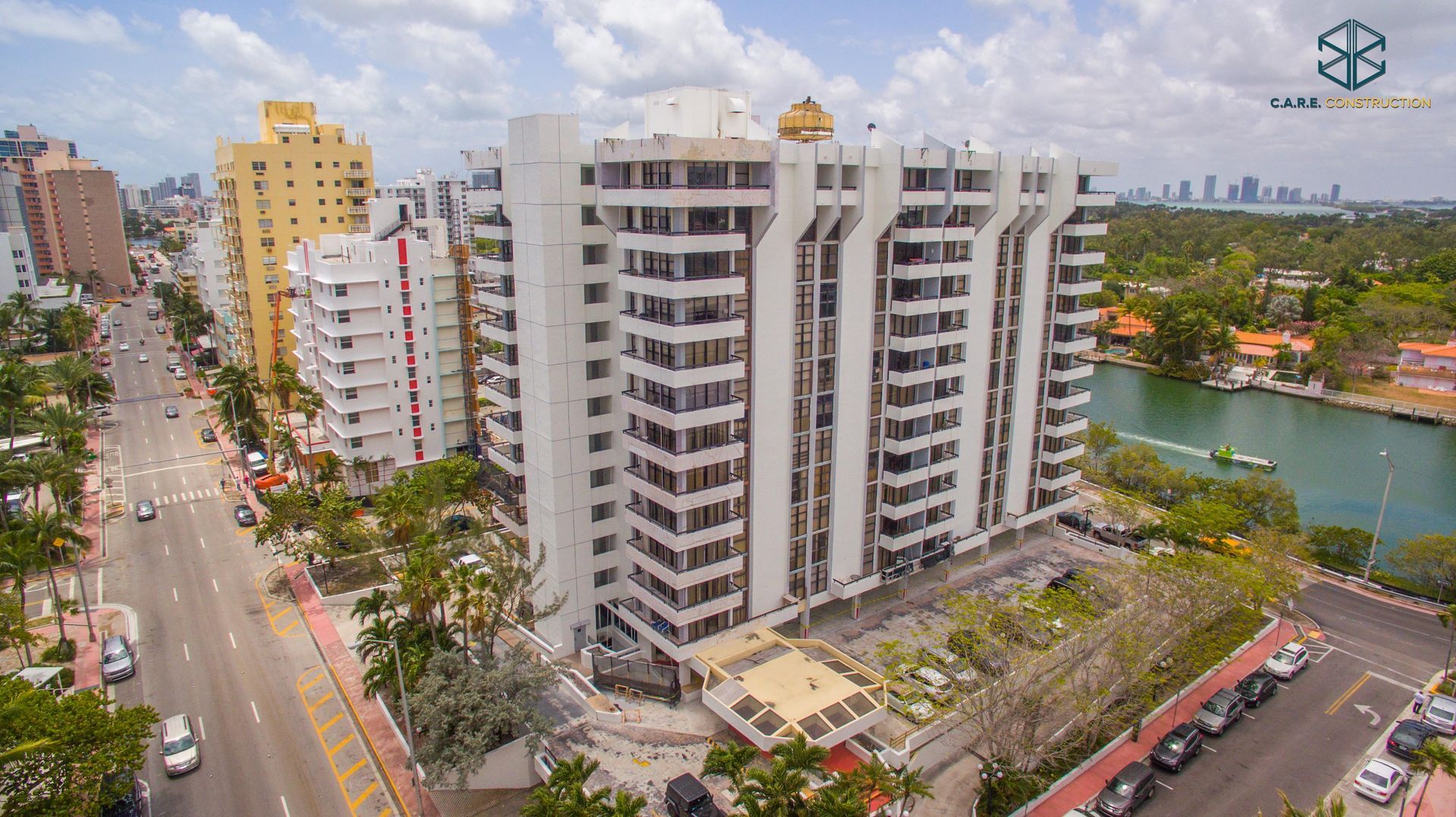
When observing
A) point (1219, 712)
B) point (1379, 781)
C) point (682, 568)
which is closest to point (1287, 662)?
point (1219, 712)

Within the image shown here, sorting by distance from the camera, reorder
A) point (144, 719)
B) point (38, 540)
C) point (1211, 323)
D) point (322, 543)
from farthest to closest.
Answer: point (1211, 323) < point (322, 543) < point (38, 540) < point (144, 719)

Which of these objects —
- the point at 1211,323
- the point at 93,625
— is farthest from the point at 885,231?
the point at 1211,323

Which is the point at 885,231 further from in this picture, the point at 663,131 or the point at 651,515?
the point at 651,515

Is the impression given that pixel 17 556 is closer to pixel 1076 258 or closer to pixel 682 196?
pixel 682 196

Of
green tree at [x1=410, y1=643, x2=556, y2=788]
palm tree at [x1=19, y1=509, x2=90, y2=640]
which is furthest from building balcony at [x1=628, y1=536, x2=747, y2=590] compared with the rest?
palm tree at [x1=19, y1=509, x2=90, y2=640]

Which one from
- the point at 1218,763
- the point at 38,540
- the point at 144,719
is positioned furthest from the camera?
the point at 38,540

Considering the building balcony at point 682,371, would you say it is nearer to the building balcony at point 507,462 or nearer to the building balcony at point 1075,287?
the building balcony at point 507,462
